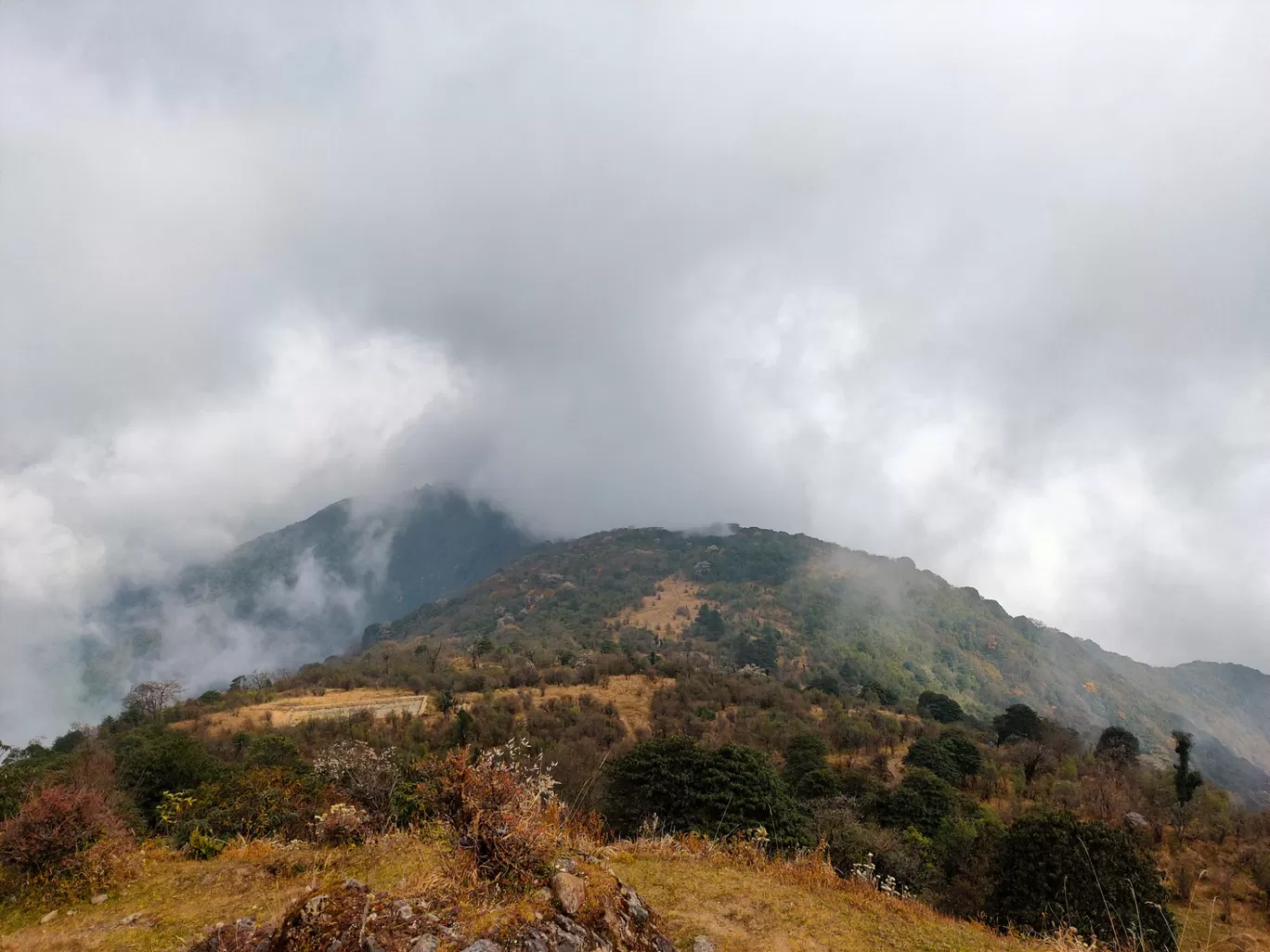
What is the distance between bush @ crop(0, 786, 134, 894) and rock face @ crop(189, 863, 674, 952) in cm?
507

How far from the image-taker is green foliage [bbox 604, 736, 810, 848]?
77.9 feet

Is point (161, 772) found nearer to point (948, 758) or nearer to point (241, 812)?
point (241, 812)

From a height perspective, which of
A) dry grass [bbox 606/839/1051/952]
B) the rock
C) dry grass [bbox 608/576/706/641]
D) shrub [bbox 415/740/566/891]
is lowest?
dry grass [bbox 606/839/1051/952]

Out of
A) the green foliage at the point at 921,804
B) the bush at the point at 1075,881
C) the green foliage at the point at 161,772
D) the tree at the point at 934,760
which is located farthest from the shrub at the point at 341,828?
the tree at the point at 934,760

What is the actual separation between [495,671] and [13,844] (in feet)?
259

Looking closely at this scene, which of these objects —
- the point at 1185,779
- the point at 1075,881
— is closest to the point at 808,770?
the point at 1185,779

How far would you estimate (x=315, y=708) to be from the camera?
223ft

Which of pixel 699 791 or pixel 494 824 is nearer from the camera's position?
pixel 494 824

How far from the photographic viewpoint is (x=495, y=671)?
83750 millimetres

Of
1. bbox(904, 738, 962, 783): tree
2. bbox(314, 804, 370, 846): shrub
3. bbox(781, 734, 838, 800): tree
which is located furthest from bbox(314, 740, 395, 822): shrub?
bbox(904, 738, 962, 783): tree

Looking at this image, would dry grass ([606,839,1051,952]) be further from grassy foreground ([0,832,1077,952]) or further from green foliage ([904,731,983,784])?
green foliage ([904,731,983,784])

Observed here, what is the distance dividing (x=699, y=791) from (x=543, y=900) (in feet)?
71.9

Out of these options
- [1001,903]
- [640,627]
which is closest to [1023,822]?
[1001,903]

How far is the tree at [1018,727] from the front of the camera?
6575 centimetres
